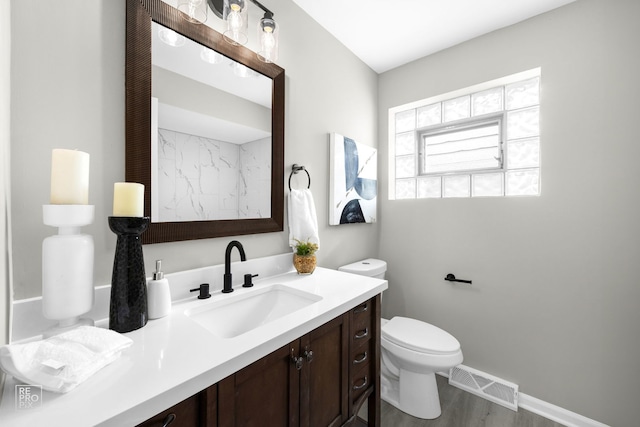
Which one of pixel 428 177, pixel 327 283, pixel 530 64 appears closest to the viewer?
pixel 327 283

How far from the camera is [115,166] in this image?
3.13ft

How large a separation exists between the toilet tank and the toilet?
0.36 metres

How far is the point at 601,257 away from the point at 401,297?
4.21ft

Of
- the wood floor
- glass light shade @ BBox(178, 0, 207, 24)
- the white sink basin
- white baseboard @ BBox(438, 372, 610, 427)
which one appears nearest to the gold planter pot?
the white sink basin

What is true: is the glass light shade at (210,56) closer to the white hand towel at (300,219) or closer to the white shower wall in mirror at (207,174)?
the white shower wall in mirror at (207,174)

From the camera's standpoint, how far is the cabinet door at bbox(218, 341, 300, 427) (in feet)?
2.29

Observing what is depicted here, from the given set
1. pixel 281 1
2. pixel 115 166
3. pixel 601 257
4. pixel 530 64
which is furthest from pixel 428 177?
pixel 115 166

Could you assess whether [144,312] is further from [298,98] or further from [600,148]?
[600,148]

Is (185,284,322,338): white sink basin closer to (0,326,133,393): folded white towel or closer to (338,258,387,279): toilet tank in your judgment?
(0,326,133,393): folded white towel

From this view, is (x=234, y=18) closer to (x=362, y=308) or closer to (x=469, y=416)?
(x=362, y=308)

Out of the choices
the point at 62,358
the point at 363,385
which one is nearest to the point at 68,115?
the point at 62,358

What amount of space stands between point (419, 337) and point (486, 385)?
2.28 ft

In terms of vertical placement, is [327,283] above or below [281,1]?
below

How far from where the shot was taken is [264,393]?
80cm
